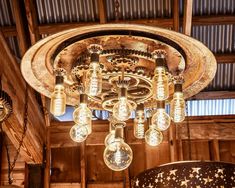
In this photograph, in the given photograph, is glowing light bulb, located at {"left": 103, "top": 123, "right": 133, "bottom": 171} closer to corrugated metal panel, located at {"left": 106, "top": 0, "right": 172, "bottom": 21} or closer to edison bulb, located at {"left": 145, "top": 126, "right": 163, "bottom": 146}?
edison bulb, located at {"left": 145, "top": 126, "right": 163, "bottom": 146}

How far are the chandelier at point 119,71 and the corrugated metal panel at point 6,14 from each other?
1.80m

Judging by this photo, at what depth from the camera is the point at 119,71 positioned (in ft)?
11.2

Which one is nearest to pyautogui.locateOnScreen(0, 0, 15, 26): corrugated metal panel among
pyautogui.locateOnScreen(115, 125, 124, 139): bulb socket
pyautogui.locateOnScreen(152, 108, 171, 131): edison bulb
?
pyautogui.locateOnScreen(115, 125, 124, 139): bulb socket

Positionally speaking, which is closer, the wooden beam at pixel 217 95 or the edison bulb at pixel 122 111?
the edison bulb at pixel 122 111

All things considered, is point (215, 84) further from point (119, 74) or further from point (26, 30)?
point (119, 74)

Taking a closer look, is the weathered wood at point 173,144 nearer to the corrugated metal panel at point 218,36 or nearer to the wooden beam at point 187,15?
the corrugated metal panel at point 218,36

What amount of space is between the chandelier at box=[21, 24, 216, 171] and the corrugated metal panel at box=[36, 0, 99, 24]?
171cm

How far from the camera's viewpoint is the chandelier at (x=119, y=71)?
3.18m

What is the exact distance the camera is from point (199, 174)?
2504mm

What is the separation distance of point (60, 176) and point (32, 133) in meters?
0.89

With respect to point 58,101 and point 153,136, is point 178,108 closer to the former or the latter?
point 153,136

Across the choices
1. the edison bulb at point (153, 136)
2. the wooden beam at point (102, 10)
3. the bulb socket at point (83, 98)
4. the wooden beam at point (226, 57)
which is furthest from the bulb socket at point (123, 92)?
the wooden beam at point (226, 57)

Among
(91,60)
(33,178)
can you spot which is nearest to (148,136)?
(91,60)

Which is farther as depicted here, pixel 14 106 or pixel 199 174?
pixel 14 106
